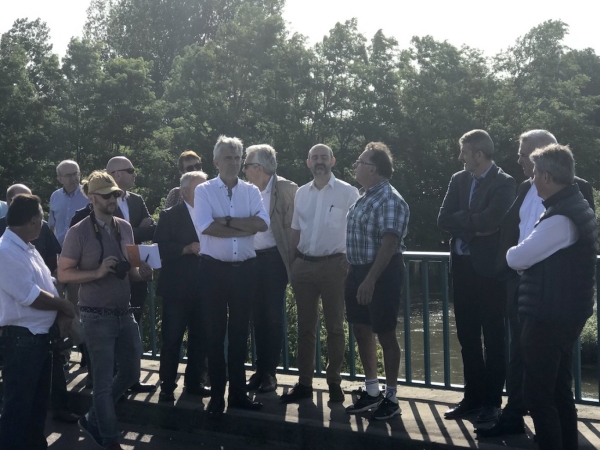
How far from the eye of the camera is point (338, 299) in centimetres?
743

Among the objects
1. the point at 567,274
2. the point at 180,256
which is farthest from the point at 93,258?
the point at 567,274

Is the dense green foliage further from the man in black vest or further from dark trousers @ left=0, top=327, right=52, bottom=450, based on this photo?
the man in black vest

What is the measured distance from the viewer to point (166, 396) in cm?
762

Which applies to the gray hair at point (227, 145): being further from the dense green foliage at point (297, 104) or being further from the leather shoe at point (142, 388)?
the dense green foliage at point (297, 104)

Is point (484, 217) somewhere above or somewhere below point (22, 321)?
above

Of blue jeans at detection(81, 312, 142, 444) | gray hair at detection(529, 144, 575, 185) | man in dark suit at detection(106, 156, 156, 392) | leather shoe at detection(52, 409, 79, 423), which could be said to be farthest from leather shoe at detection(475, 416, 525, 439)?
man in dark suit at detection(106, 156, 156, 392)

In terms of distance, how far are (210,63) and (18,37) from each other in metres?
10.5

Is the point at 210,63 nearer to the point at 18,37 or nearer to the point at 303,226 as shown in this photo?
the point at 18,37

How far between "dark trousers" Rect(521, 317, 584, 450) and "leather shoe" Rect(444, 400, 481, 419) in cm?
156

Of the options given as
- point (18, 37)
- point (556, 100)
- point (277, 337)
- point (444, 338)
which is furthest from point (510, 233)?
point (556, 100)

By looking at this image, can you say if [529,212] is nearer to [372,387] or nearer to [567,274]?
[567,274]

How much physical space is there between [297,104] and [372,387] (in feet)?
150

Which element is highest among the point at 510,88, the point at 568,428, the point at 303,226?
the point at 510,88

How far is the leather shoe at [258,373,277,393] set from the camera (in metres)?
7.75
